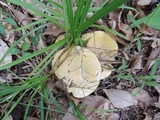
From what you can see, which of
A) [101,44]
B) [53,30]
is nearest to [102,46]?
[101,44]

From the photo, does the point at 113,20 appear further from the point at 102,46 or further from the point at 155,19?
the point at 155,19

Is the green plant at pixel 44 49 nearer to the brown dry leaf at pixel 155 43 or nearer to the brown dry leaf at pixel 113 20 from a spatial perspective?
the brown dry leaf at pixel 113 20

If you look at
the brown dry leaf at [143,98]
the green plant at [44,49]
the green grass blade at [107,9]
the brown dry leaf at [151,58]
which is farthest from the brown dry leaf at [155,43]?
the green grass blade at [107,9]

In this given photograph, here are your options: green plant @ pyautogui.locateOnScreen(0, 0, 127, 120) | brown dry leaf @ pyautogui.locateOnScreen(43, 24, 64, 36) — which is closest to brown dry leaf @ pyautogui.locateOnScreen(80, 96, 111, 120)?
green plant @ pyautogui.locateOnScreen(0, 0, 127, 120)

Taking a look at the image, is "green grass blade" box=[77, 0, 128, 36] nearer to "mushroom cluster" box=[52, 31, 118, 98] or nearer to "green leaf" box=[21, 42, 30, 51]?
"mushroom cluster" box=[52, 31, 118, 98]

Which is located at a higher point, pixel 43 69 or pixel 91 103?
pixel 43 69

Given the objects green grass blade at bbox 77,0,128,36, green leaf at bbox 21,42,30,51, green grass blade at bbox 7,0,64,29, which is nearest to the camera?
green grass blade at bbox 77,0,128,36

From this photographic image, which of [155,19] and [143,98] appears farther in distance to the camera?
[143,98]
